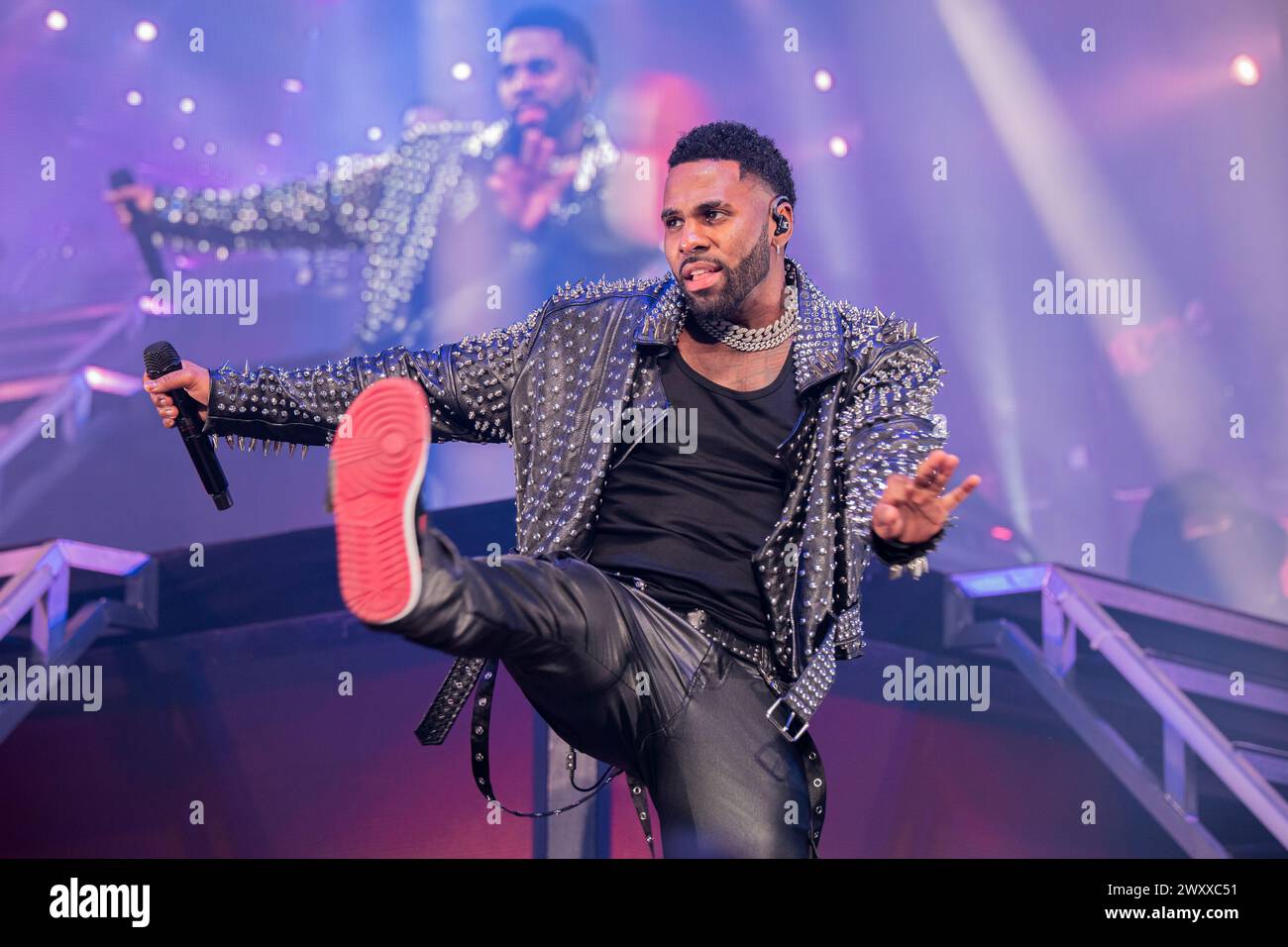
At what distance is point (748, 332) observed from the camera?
2621 mm

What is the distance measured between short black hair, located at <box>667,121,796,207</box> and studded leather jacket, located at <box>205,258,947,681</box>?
266 mm

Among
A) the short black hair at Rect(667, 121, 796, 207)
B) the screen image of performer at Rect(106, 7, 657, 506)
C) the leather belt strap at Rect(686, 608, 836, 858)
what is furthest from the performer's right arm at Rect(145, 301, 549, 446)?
the screen image of performer at Rect(106, 7, 657, 506)

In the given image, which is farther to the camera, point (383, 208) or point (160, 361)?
point (383, 208)

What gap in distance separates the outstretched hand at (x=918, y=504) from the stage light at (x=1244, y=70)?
10.5ft

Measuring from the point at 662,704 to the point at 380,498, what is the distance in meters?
0.74

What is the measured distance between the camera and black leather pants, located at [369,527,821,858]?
2.02 m

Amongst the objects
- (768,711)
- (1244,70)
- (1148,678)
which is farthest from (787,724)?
(1244,70)

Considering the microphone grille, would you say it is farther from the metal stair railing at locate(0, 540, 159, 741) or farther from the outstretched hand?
the outstretched hand

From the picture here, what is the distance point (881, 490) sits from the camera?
231 cm

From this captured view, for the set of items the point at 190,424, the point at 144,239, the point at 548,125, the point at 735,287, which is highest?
the point at 548,125

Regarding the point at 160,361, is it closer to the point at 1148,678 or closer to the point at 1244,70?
the point at 1148,678

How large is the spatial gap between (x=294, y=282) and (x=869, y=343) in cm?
215
